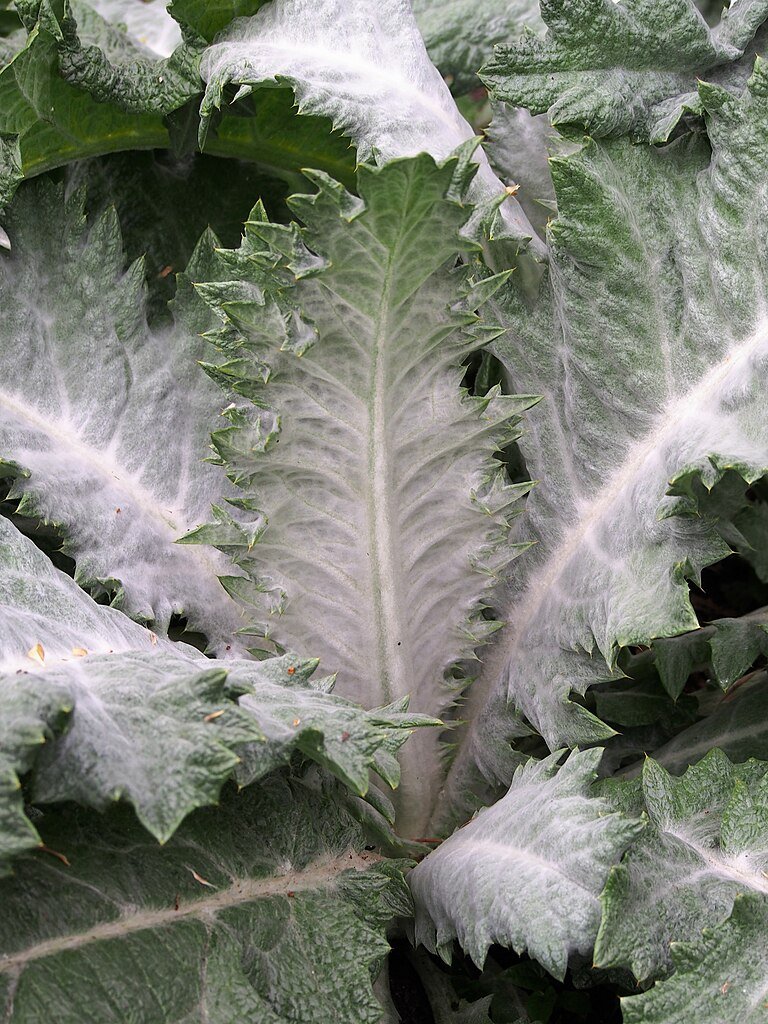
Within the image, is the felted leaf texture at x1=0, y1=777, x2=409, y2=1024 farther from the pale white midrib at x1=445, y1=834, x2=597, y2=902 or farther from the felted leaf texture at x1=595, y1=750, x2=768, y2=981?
the felted leaf texture at x1=595, y1=750, x2=768, y2=981

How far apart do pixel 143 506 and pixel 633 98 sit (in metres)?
0.80

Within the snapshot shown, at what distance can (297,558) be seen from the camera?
1.25 metres

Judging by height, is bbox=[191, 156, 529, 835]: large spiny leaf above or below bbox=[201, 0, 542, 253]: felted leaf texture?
below

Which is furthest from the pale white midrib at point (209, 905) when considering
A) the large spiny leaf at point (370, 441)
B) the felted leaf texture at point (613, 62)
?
the felted leaf texture at point (613, 62)

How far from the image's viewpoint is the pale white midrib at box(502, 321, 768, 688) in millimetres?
1192

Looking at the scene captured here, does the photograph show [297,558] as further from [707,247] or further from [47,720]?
[707,247]

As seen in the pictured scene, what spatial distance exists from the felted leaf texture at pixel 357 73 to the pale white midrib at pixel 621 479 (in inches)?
11.7

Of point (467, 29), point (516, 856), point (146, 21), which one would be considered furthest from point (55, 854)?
point (146, 21)

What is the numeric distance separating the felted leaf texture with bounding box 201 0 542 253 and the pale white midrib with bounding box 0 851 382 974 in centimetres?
77

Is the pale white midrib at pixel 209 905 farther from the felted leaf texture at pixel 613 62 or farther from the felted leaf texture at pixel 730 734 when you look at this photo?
the felted leaf texture at pixel 613 62

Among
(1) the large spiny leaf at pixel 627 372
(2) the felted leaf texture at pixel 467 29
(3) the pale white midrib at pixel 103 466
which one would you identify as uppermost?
(2) the felted leaf texture at pixel 467 29

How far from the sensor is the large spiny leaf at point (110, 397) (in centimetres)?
138

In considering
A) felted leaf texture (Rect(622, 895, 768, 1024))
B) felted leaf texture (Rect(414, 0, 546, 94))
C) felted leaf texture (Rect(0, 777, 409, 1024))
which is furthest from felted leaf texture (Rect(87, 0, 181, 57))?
felted leaf texture (Rect(622, 895, 768, 1024))

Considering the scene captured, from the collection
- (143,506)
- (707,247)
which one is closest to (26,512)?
(143,506)
